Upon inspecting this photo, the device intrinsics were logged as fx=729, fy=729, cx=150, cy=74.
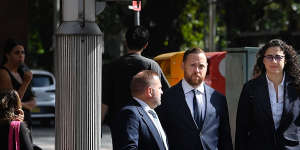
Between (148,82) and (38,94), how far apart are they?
54.2ft

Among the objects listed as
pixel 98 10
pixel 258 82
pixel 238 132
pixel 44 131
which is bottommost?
pixel 44 131

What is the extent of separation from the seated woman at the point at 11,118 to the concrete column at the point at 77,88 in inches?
25.6

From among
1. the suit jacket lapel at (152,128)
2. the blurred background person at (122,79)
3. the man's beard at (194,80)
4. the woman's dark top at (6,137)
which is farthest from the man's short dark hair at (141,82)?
the woman's dark top at (6,137)

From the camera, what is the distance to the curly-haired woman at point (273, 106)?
551 cm

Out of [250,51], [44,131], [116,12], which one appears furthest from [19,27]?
[250,51]

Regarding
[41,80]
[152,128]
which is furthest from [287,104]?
[41,80]

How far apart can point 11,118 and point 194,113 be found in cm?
175

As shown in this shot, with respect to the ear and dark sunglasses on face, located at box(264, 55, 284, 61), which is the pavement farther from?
the ear

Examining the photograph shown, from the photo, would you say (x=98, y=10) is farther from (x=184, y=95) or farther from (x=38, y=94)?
(x=38, y=94)

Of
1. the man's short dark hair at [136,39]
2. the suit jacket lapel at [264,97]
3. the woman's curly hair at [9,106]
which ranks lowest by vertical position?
the woman's curly hair at [9,106]

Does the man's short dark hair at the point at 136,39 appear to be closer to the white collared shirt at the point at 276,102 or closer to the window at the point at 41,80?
the white collared shirt at the point at 276,102

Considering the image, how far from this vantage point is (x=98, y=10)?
19.6 ft

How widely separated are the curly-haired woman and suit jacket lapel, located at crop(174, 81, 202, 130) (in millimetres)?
561

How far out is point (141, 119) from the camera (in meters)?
4.54
